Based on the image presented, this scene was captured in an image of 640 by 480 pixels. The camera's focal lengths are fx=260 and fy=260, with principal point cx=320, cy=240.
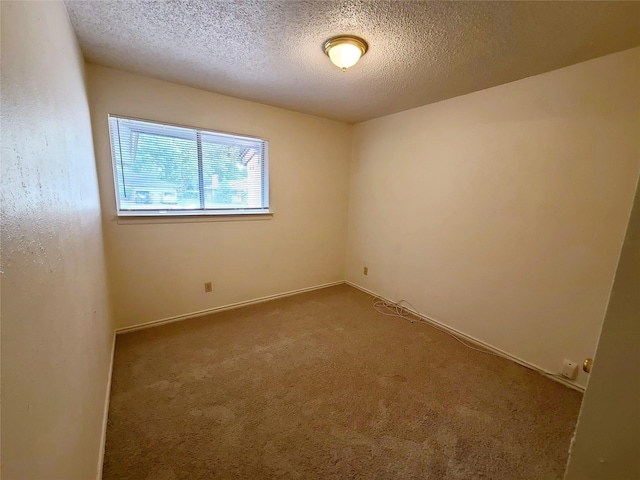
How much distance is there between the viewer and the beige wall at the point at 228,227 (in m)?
2.29

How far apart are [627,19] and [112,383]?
3765mm

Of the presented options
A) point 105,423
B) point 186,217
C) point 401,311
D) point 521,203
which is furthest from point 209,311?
point 521,203

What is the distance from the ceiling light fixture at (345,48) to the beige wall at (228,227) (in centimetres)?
145

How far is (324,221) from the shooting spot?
12.0 feet

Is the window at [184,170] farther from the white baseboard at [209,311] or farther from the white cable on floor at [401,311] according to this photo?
the white cable on floor at [401,311]

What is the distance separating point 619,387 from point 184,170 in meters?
3.00

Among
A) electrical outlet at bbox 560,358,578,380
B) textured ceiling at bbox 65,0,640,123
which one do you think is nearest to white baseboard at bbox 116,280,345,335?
textured ceiling at bbox 65,0,640,123

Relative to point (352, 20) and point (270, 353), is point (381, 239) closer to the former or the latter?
point (270, 353)

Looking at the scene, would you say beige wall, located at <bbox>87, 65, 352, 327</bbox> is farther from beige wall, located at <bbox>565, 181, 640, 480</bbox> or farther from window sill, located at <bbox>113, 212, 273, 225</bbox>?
beige wall, located at <bbox>565, 181, 640, 480</bbox>

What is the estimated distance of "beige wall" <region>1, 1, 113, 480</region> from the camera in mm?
531

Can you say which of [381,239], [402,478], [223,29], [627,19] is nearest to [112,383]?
[402,478]

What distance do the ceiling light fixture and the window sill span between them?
183cm

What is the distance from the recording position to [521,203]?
84.4 inches

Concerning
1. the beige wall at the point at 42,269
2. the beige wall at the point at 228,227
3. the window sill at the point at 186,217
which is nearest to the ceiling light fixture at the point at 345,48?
the beige wall at the point at 42,269
